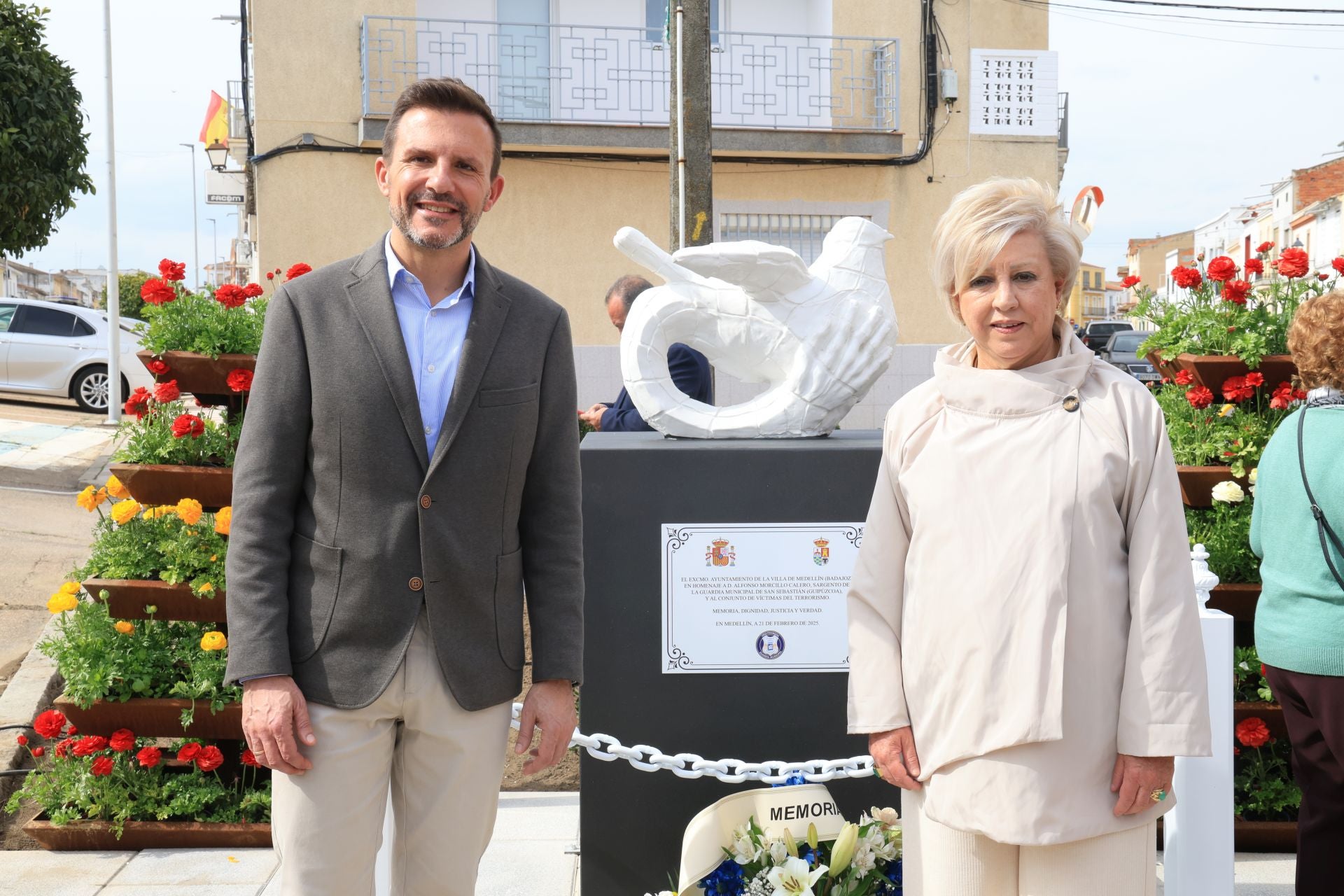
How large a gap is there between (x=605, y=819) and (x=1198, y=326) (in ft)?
8.84

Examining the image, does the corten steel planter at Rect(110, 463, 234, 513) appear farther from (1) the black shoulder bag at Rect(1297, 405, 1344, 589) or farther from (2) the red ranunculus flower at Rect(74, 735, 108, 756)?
(1) the black shoulder bag at Rect(1297, 405, 1344, 589)

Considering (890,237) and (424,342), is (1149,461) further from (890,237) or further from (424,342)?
(890,237)

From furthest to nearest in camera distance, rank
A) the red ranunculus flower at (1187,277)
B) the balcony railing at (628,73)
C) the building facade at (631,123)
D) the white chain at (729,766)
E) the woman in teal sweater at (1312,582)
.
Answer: the balcony railing at (628,73), the building facade at (631,123), the red ranunculus flower at (1187,277), the white chain at (729,766), the woman in teal sweater at (1312,582)

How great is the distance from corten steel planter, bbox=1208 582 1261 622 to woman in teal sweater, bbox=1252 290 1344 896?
3.37ft

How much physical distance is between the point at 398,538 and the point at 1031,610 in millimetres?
1065

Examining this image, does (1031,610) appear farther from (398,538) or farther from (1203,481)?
(1203,481)

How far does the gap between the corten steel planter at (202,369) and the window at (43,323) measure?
11.4 metres

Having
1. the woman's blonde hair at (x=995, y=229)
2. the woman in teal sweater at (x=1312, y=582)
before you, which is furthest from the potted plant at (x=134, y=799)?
the woman in teal sweater at (x=1312, y=582)

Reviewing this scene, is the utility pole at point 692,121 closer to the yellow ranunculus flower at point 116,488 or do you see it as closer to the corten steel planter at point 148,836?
the yellow ranunculus flower at point 116,488

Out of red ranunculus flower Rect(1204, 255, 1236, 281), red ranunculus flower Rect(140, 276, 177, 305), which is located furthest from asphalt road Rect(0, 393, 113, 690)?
red ranunculus flower Rect(1204, 255, 1236, 281)

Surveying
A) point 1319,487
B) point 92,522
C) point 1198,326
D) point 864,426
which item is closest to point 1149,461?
point 1319,487

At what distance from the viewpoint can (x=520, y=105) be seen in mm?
13609

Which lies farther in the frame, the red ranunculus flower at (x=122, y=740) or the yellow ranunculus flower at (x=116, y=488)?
the yellow ranunculus flower at (x=116, y=488)

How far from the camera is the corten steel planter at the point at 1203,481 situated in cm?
408
